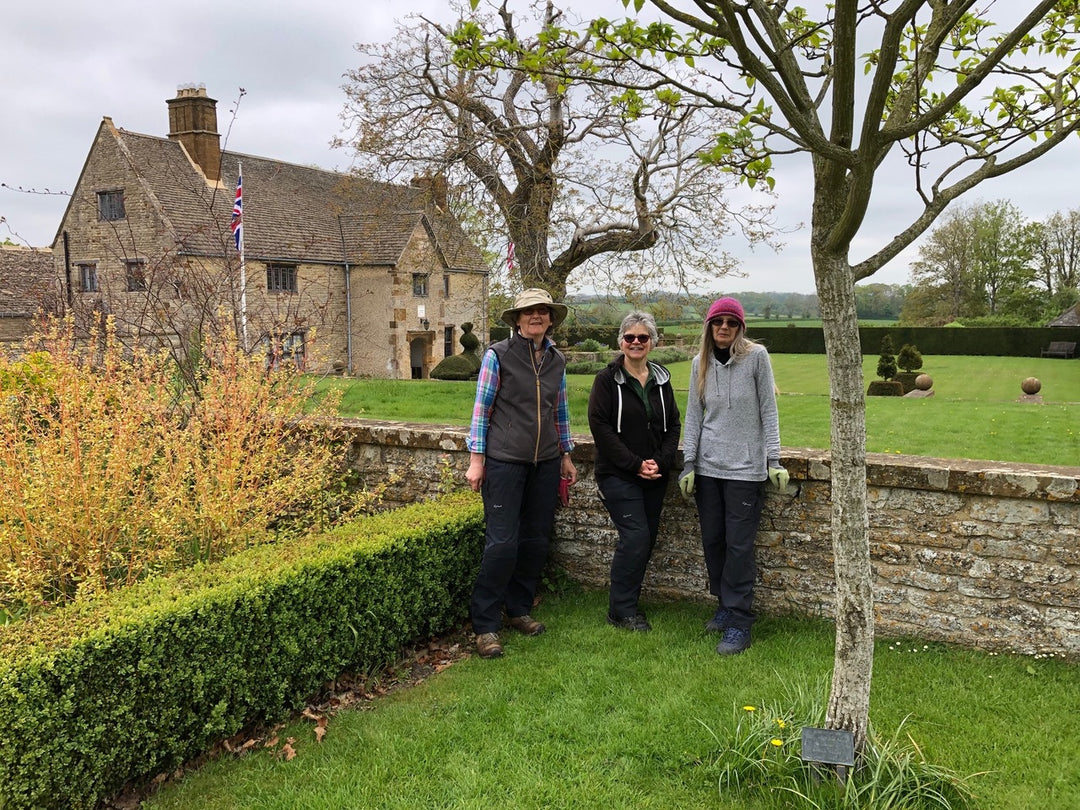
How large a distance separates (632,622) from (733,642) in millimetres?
646

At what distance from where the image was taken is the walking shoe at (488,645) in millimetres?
4426

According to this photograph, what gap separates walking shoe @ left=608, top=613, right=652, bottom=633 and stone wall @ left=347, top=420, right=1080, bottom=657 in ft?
1.52

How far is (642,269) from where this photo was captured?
16328mm

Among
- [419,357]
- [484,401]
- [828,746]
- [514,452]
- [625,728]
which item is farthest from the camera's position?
[419,357]

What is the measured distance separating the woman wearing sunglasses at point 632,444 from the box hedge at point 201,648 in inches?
39.2

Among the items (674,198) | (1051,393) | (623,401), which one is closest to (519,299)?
(623,401)

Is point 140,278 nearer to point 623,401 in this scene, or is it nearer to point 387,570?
point 387,570

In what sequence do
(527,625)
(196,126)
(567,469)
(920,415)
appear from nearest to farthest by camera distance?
(527,625), (567,469), (920,415), (196,126)

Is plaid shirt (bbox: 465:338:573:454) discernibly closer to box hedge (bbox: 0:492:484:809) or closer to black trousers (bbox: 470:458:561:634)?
black trousers (bbox: 470:458:561:634)

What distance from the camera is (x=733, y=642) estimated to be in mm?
4285

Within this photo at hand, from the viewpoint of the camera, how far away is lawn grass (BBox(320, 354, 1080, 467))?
10438mm

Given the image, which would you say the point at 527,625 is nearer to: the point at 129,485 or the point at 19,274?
the point at 129,485

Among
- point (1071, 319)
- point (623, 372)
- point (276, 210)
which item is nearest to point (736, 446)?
point (623, 372)

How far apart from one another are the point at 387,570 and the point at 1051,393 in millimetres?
22532
